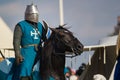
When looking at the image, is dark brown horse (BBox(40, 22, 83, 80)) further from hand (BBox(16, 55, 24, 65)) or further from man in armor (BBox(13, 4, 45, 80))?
hand (BBox(16, 55, 24, 65))

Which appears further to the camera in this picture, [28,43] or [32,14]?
[32,14]

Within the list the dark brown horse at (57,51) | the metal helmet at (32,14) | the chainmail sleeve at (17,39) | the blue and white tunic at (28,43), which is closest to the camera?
the dark brown horse at (57,51)

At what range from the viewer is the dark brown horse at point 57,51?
923cm

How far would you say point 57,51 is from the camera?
9.37m

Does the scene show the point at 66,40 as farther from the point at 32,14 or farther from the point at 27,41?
the point at 32,14

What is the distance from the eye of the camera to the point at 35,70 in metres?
9.40

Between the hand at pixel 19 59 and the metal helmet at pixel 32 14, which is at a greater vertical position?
the metal helmet at pixel 32 14

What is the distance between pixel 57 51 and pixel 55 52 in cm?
A: 4

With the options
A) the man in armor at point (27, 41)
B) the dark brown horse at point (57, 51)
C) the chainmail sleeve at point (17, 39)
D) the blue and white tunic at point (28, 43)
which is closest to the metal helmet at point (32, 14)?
the man in armor at point (27, 41)

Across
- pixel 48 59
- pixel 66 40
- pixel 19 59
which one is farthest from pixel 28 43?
pixel 66 40

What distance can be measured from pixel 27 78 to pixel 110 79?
6.09 metres

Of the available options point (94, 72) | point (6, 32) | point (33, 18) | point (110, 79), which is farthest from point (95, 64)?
point (33, 18)

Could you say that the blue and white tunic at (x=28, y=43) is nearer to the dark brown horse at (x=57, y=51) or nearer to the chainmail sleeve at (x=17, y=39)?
the chainmail sleeve at (x=17, y=39)

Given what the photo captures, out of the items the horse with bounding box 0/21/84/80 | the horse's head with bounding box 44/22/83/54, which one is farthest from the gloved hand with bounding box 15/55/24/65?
the horse's head with bounding box 44/22/83/54
